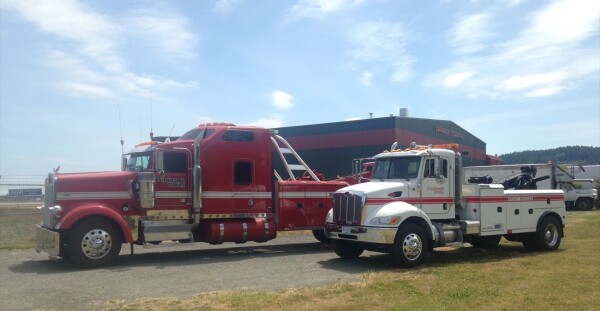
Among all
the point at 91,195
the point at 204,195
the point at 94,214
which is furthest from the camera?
the point at 204,195

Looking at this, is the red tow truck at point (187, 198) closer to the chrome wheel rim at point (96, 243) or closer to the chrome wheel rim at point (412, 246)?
the chrome wheel rim at point (96, 243)

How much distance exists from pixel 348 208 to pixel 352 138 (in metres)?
23.4

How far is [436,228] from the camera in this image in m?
12.7

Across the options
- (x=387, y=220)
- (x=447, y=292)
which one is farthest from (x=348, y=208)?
(x=447, y=292)

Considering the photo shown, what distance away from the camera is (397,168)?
13359mm

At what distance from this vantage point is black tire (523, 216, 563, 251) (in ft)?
48.9

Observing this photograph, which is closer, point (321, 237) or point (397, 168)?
point (397, 168)

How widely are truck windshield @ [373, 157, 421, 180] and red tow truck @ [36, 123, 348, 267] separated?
2.73 metres

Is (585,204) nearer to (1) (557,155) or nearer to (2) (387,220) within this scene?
(2) (387,220)

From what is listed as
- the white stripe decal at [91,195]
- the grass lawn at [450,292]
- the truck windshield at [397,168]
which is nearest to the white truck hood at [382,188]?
the truck windshield at [397,168]

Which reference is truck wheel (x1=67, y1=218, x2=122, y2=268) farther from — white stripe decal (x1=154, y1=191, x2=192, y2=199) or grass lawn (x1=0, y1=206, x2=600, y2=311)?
grass lawn (x1=0, y1=206, x2=600, y2=311)

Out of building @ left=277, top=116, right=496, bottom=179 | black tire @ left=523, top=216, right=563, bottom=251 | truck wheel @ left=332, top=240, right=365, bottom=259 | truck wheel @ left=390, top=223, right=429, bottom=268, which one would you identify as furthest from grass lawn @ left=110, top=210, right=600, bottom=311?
building @ left=277, top=116, right=496, bottom=179

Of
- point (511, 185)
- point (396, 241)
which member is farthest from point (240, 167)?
point (511, 185)

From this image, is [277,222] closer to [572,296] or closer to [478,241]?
[478,241]
